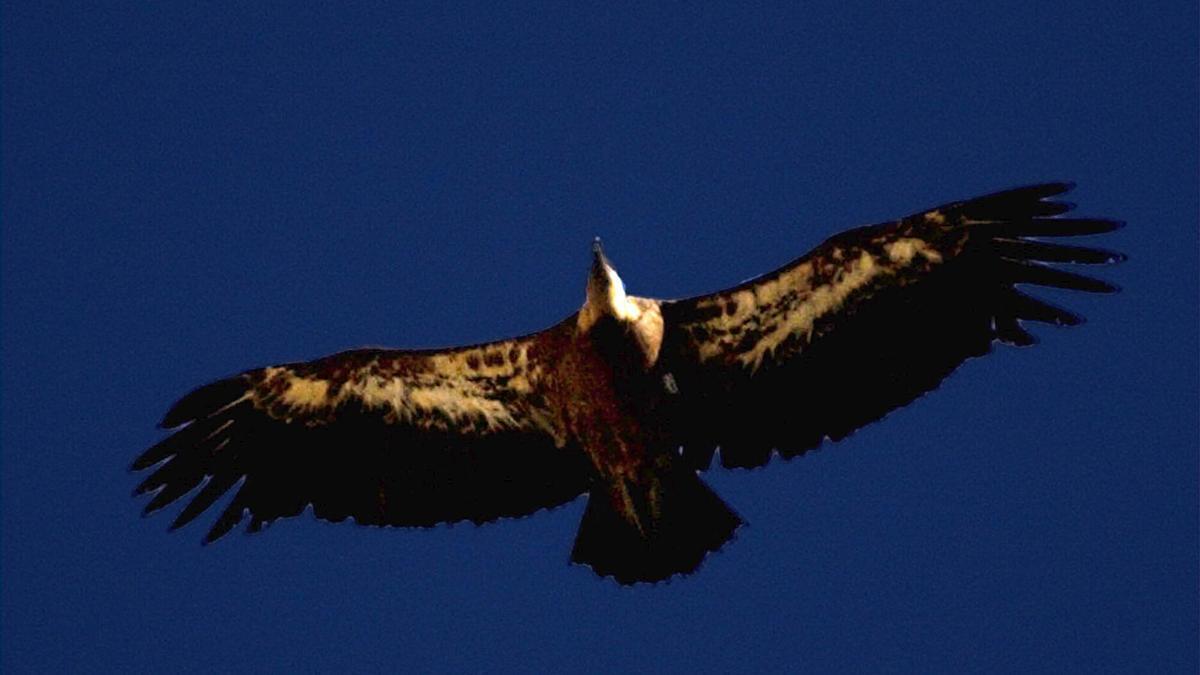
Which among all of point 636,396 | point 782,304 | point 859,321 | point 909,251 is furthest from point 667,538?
point 909,251

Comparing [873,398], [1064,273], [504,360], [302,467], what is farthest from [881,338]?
[302,467]

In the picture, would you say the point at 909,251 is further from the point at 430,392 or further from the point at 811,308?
the point at 430,392

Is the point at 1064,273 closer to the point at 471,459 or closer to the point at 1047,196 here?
the point at 1047,196

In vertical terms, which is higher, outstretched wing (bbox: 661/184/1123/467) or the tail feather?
outstretched wing (bbox: 661/184/1123/467)

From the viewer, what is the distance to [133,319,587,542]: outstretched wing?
10.8 meters

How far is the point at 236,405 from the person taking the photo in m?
10.9

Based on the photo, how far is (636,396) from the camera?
10352 millimetres

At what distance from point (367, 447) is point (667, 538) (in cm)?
184

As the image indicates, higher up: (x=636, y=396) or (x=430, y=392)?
(x=430, y=392)

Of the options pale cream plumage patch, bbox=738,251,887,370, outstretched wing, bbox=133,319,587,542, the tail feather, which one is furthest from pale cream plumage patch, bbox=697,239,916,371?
outstretched wing, bbox=133,319,587,542

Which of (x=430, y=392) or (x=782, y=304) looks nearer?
(x=782, y=304)

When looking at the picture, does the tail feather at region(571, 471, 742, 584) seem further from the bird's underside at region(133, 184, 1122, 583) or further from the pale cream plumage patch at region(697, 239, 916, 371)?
the pale cream plumage patch at region(697, 239, 916, 371)

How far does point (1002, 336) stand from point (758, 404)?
1.40 metres

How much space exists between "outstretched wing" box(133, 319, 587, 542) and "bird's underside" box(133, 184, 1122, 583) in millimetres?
11
